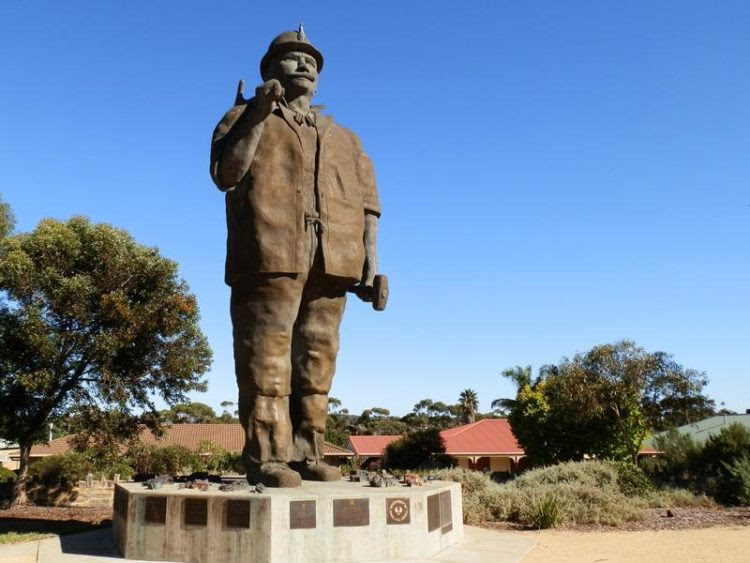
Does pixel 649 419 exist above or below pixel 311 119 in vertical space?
below

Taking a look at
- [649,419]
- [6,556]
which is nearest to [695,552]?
[6,556]

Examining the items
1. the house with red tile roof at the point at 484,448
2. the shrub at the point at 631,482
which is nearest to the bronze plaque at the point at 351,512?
the shrub at the point at 631,482

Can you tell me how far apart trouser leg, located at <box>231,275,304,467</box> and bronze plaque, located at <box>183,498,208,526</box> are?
2.59ft

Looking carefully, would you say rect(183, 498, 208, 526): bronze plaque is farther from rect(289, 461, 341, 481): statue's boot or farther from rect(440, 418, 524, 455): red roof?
rect(440, 418, 524, 455): red roof

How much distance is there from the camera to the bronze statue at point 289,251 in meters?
5.56

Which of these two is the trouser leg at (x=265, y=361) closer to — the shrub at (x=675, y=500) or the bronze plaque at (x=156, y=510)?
the bronze plaque at (x=156, y=510)

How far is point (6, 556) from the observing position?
543cm

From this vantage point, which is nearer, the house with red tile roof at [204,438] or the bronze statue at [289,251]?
the bronze statue at [289,251]

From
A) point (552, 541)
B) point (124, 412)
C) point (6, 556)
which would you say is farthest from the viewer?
point (124, 412)

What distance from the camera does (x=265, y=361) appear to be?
555 centimetres

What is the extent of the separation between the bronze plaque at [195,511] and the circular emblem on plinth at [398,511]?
1367 millimetres

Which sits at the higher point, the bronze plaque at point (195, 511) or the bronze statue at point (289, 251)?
the bronze statue at point (289, 251)

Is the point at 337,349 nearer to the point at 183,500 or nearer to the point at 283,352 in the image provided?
the point at 283,352

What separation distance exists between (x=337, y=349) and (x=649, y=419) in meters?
23.3
